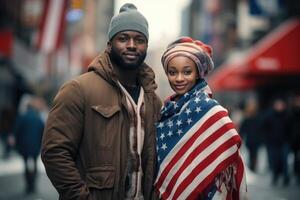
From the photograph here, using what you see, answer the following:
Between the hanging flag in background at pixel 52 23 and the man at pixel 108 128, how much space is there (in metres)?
14.7

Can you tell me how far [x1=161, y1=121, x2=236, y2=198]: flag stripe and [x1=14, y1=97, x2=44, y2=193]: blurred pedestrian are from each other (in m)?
9.52

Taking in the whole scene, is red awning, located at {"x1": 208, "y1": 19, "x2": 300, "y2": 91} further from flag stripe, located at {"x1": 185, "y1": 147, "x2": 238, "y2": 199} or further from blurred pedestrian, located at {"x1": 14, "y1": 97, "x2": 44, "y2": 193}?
flag stripe, located at {"x1": 185, "y1": 147, "x2": 238, "y2": 199}

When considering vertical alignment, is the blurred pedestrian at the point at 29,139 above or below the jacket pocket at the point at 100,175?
above

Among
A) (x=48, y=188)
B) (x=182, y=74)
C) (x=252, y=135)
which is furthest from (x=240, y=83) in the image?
(x=182, y=74)

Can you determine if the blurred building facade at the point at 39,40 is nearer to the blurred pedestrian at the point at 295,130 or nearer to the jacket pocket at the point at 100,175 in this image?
the blurred pedestrian at the point at 295,130

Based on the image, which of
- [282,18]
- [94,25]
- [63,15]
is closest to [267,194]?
[63,15]

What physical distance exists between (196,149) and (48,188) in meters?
10.1

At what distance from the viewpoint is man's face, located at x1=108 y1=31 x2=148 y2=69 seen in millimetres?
4363

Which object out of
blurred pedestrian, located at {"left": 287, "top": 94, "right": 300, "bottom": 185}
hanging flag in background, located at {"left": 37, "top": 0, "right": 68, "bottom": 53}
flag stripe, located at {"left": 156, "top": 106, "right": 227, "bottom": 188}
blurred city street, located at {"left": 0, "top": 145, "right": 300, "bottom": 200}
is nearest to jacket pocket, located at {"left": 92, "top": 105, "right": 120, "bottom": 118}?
flag stripe, located at {"left": 156, "top": 106, "right": 227, "bottom": 188}

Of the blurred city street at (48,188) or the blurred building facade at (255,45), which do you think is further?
the blurred building facade at (255,45)

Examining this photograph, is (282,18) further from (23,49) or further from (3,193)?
(3,193)

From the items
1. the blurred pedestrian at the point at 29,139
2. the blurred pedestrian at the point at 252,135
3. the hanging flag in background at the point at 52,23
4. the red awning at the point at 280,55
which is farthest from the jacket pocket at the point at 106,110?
the red awning at the point at 280,55

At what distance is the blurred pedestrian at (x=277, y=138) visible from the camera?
54.2 feet

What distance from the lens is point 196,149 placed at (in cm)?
438
